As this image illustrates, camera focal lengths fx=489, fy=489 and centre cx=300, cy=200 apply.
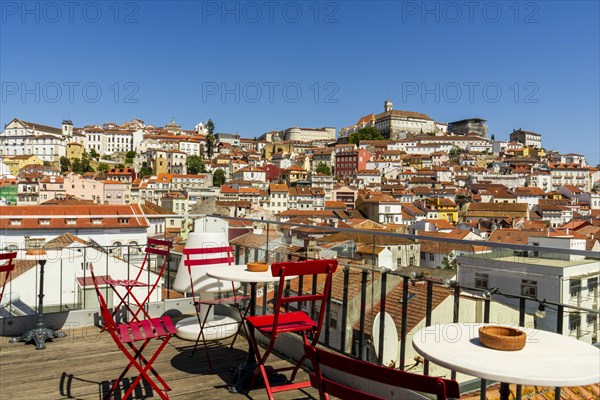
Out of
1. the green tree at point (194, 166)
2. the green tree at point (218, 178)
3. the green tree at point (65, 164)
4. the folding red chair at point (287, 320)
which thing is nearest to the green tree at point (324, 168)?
the green tree at point (218, 178)

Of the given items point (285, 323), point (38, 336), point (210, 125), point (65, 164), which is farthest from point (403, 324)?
point (210, 125)

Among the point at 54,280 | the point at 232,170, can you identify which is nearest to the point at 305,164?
the point at 232,170

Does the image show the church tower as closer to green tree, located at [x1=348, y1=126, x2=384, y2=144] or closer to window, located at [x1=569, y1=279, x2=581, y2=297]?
green tree, located at [x1=348, y1=126, x2=384, y2=144]

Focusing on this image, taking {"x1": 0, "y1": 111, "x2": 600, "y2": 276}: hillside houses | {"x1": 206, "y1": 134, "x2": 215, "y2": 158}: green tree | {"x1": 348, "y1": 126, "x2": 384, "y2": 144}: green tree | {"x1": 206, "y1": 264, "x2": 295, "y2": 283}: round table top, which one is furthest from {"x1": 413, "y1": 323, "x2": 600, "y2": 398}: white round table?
{"x1": 348, "y1": 126, "x2": 384, "y2": 144}: green tree

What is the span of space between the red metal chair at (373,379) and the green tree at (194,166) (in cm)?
10551

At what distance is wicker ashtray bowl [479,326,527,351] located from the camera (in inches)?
74.2

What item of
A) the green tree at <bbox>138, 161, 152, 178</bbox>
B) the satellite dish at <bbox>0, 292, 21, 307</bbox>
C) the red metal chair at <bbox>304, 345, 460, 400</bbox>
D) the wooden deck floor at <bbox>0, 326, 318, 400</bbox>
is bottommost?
the wooden deck floor at <bbox>0, 326, 318, 400</bbox>

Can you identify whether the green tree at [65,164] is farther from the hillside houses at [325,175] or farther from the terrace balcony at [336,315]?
the terrace balcony at [336,315]

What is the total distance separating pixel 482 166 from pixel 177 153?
7029 centimetres

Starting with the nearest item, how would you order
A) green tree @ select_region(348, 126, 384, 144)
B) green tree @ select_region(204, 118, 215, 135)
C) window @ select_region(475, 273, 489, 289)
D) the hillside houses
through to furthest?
1. window @ select_region(475, 273, 489, 289)
2. the hillside houses
3. green tree @ select_region(348, 126, 384, 144)
4. green tree @ select_region(204, 118, 215, 135)

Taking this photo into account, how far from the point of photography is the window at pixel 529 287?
8.07 ft

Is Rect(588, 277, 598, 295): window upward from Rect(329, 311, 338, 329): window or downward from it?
upward

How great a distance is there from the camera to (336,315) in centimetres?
379

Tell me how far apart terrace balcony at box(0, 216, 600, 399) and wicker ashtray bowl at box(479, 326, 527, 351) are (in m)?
0.51
